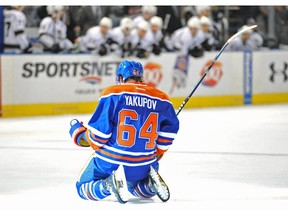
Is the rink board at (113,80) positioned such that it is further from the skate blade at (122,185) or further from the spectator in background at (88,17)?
the skate blade at (122,185)

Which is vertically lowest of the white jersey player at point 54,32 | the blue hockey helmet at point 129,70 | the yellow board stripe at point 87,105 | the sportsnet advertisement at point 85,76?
the yellow board stripe at point 87,105

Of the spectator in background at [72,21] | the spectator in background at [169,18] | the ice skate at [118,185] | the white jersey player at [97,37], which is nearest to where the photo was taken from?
the ice skate at [118,185]

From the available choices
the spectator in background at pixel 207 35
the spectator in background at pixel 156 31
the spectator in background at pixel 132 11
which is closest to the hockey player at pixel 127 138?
the spectator in background at pixel 156 31

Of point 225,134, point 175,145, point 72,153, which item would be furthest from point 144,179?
point 225,134

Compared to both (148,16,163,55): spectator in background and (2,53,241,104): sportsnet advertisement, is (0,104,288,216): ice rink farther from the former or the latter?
(148,16,163,55): spectator in background

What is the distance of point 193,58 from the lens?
18.9 m

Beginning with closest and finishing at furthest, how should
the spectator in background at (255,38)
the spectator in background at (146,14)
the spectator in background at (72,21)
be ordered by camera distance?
the spectator in background at (72,21) < the spectator in background at (146,14) < the spectator in background at (255,38)

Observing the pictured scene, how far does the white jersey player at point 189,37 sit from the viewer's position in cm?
1945

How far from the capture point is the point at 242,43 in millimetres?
20453

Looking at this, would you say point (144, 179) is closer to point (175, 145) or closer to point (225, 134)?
point (175, 145)

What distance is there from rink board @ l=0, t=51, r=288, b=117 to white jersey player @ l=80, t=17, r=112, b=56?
0.39m

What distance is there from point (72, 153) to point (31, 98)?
5010 mm

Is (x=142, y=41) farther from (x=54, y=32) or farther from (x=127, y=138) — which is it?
(x=127, y=138)

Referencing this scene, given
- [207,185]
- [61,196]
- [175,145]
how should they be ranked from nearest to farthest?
[61,196] → [207,185] → [175,145]
